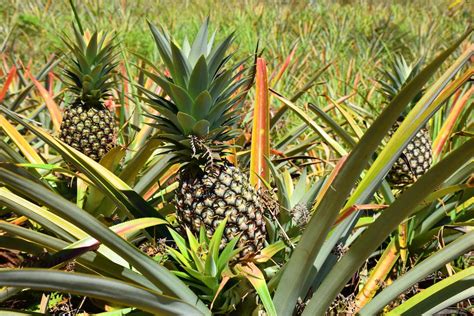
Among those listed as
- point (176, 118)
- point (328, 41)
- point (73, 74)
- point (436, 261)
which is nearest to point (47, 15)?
point (328, 41)

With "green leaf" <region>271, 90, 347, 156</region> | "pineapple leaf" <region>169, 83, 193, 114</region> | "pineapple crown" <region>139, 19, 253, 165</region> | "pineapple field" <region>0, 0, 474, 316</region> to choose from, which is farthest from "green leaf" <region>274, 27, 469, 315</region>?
"green leaf" <region>271, 90, 347, 156</region>

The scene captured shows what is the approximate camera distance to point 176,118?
4.66ft

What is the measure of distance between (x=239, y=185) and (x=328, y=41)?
438 centimetres

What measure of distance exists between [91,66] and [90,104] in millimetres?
161

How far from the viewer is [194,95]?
55.6 inches

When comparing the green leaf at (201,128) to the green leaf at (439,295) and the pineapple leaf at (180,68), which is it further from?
the green leaf at (439,295)

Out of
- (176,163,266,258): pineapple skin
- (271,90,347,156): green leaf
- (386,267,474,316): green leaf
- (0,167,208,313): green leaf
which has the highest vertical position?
(271,90,347,156): green leaf

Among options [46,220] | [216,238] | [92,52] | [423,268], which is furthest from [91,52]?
[423,268]

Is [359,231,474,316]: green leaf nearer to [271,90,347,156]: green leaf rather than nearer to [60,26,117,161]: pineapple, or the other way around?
[271,90,347,156]: green leaf

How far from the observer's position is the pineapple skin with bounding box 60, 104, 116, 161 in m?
2.13

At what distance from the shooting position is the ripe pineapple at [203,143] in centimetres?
139

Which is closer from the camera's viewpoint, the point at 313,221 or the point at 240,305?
the point at 313,221

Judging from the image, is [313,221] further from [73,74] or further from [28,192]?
[73,74]

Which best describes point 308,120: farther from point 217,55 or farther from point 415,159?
point 217,55
